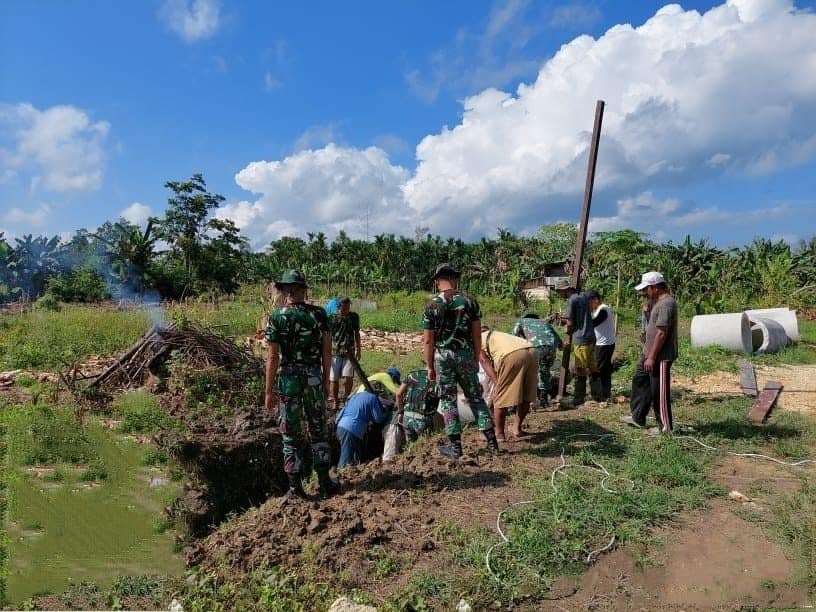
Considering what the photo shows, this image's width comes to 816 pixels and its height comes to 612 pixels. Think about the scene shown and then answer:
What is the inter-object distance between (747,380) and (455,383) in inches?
228

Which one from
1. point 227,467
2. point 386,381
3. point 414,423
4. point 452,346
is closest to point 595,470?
point 452,346

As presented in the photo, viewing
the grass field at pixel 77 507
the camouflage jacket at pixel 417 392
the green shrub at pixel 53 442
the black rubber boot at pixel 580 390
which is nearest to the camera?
the grass field at pixel 77 507

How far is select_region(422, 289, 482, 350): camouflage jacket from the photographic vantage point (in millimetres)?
5023

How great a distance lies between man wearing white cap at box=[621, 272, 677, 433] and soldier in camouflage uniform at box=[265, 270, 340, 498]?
3.25 meters

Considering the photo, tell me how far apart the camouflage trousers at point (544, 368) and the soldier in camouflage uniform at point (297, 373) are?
11.4 ft

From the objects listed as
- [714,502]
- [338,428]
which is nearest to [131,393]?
[338,428]

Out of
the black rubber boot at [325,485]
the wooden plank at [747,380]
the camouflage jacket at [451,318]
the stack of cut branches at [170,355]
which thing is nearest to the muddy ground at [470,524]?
the black rubber boot at [325,485]

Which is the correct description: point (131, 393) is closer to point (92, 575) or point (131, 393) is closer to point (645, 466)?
point (92, 575)

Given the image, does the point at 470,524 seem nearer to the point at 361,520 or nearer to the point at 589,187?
the point at 361,520

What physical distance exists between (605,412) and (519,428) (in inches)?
58.2

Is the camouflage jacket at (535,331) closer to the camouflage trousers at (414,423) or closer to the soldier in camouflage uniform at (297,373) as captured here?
the camouflage trousers at (414,423)

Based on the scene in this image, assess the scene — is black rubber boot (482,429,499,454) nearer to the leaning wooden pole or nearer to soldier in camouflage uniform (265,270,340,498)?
soldier in camouflage uniform (265,270,340,498)

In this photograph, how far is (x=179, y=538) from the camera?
16.0 ft

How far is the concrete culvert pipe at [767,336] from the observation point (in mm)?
11531
